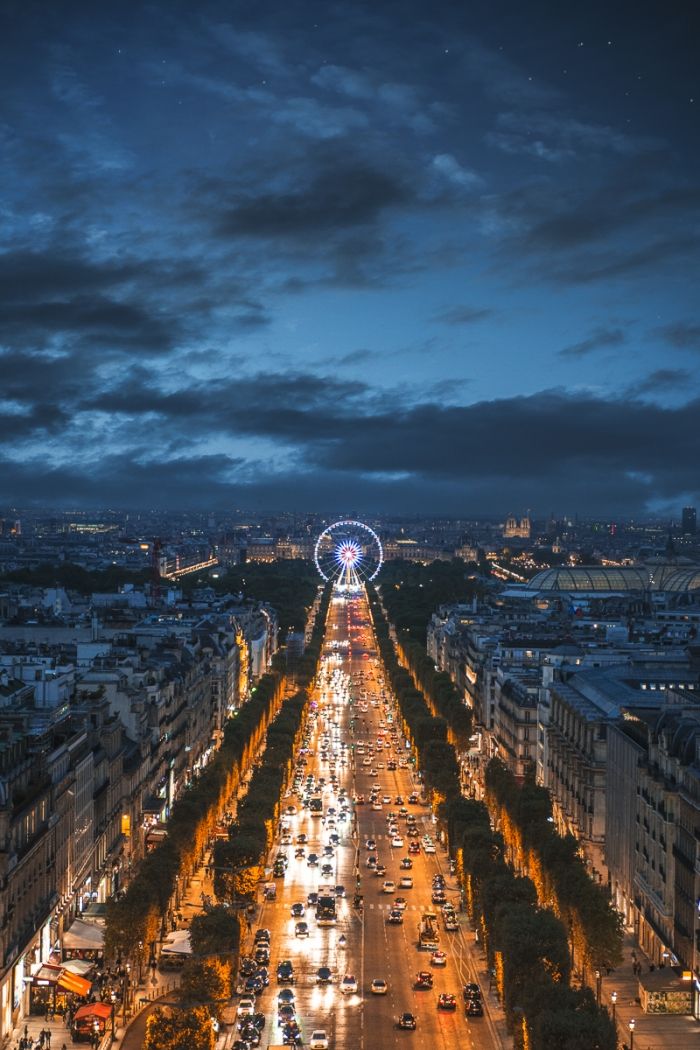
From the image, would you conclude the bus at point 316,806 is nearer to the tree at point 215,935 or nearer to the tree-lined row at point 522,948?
the tree-lined row at point 522,948

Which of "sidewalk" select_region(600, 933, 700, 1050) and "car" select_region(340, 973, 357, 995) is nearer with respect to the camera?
"sidewalk" select_region(600, 933, 700, 1050)

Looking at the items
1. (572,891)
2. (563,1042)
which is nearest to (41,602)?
(572,891)

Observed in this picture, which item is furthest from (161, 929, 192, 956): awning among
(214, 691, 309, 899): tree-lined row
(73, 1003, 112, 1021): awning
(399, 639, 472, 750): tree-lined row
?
(399, 639, 472, 750): tree-lined row

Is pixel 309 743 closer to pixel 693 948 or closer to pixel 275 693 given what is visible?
pixel 275 693

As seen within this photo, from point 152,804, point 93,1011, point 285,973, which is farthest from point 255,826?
point 93,1011

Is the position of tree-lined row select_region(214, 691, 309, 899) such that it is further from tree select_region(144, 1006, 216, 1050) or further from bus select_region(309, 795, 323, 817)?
tree select_region(144, 1006, 216, 1050)

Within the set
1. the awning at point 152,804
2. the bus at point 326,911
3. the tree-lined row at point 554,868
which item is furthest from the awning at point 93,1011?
the awning at point 152,804
